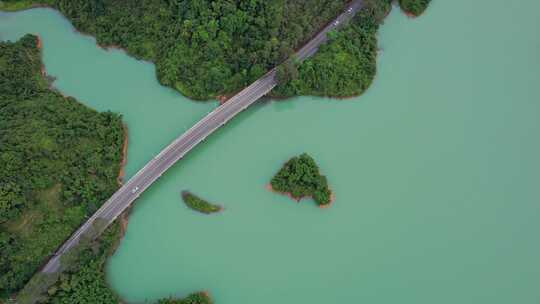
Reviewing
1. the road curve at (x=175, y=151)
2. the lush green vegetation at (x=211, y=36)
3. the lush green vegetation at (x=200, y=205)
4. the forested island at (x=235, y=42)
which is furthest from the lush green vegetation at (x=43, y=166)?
the forested island at (x=235, y=42)

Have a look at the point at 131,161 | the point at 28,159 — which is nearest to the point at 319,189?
the point at 131,161

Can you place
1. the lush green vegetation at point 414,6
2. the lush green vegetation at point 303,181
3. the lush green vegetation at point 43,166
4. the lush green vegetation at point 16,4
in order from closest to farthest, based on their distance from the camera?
1. the lush green vegetation at point 43,166
2. the lush green vegetation at point 303,181
3. the lush green vegetation at point 414,6
4. the lush green vegetation at point 16,4

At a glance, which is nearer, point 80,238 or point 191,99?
point 80,238

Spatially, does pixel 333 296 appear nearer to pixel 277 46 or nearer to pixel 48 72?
pixel 277 46

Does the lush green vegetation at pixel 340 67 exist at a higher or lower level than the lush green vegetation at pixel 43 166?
higher

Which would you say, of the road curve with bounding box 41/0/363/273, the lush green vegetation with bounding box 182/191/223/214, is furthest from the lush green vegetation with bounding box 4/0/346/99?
the lush green vegetation with bounding box 182/191/223/214

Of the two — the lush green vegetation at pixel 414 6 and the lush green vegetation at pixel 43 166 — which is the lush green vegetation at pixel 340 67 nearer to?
the lush green vegetation at pixel 414 6

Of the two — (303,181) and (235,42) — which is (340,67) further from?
(303,181)
